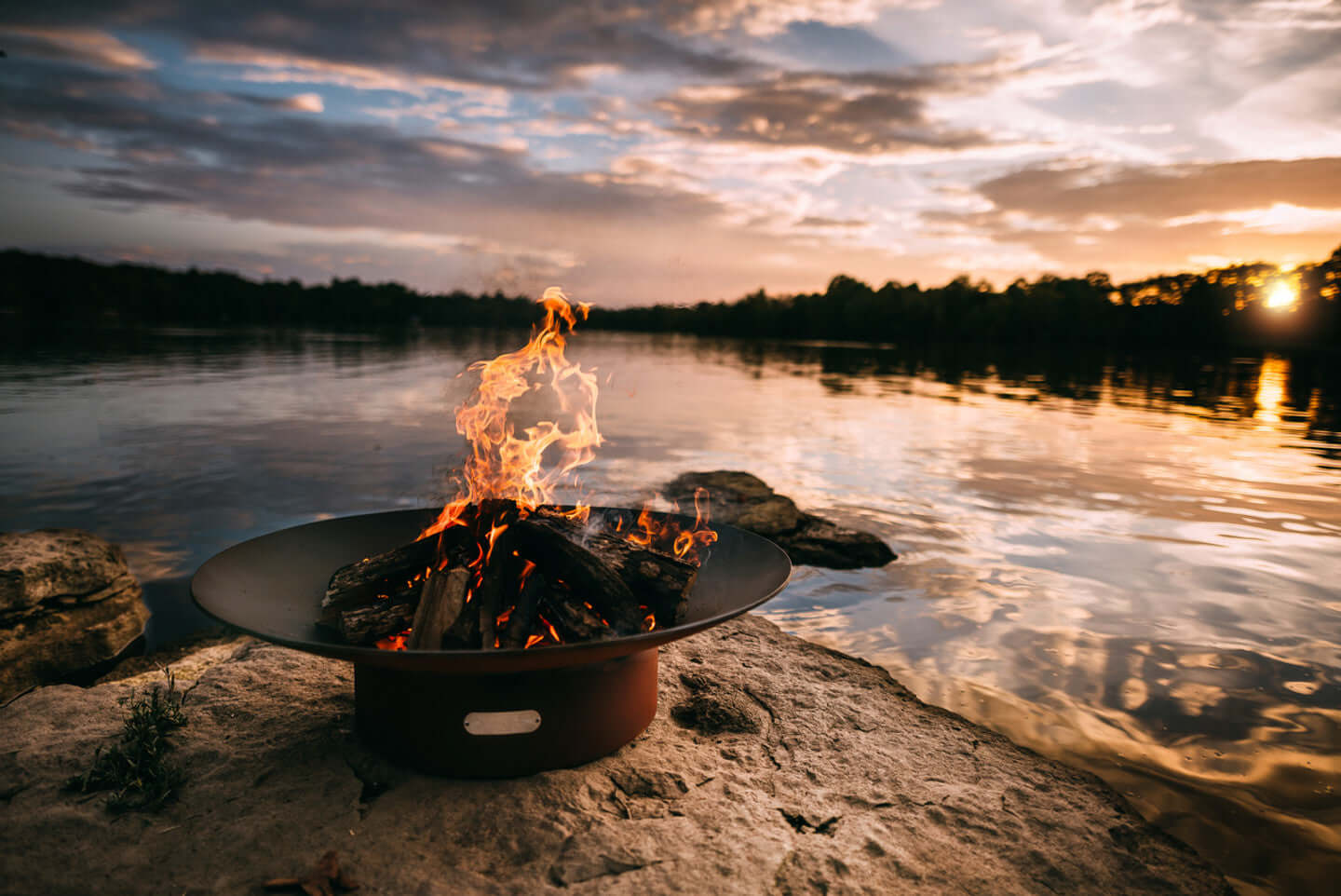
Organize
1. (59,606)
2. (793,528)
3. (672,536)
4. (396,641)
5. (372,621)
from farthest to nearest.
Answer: (793,528) → (59,606) → (672,536) → (396,641) → (372,621)

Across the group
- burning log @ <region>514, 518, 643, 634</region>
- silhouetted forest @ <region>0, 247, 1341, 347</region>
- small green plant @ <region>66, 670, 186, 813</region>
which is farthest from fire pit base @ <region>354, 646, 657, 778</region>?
silhouetted forest @ <region>0, 247, 1341, 347</region>

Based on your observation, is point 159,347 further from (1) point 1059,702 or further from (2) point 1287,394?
(2) point 1287,394

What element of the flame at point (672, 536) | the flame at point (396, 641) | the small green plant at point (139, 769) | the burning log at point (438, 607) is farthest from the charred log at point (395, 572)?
the flame at point (672, 536)

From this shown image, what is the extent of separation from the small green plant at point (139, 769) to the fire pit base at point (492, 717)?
88cm

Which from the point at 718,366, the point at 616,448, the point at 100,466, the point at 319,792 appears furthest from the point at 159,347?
the point at 319,792

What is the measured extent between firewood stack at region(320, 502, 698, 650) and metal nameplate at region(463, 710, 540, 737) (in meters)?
0.32

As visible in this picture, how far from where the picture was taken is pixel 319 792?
3.21 meters

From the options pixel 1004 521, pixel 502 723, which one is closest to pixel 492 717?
pixel 502 723

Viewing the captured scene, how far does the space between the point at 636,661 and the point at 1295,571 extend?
7976 millimetres

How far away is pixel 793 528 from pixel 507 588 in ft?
16.1

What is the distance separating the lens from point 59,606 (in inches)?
203

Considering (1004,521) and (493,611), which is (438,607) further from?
(1004,521)

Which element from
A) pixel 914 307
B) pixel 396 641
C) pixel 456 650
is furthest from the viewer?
pixel 914 307

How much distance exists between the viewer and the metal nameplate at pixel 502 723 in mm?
3291
